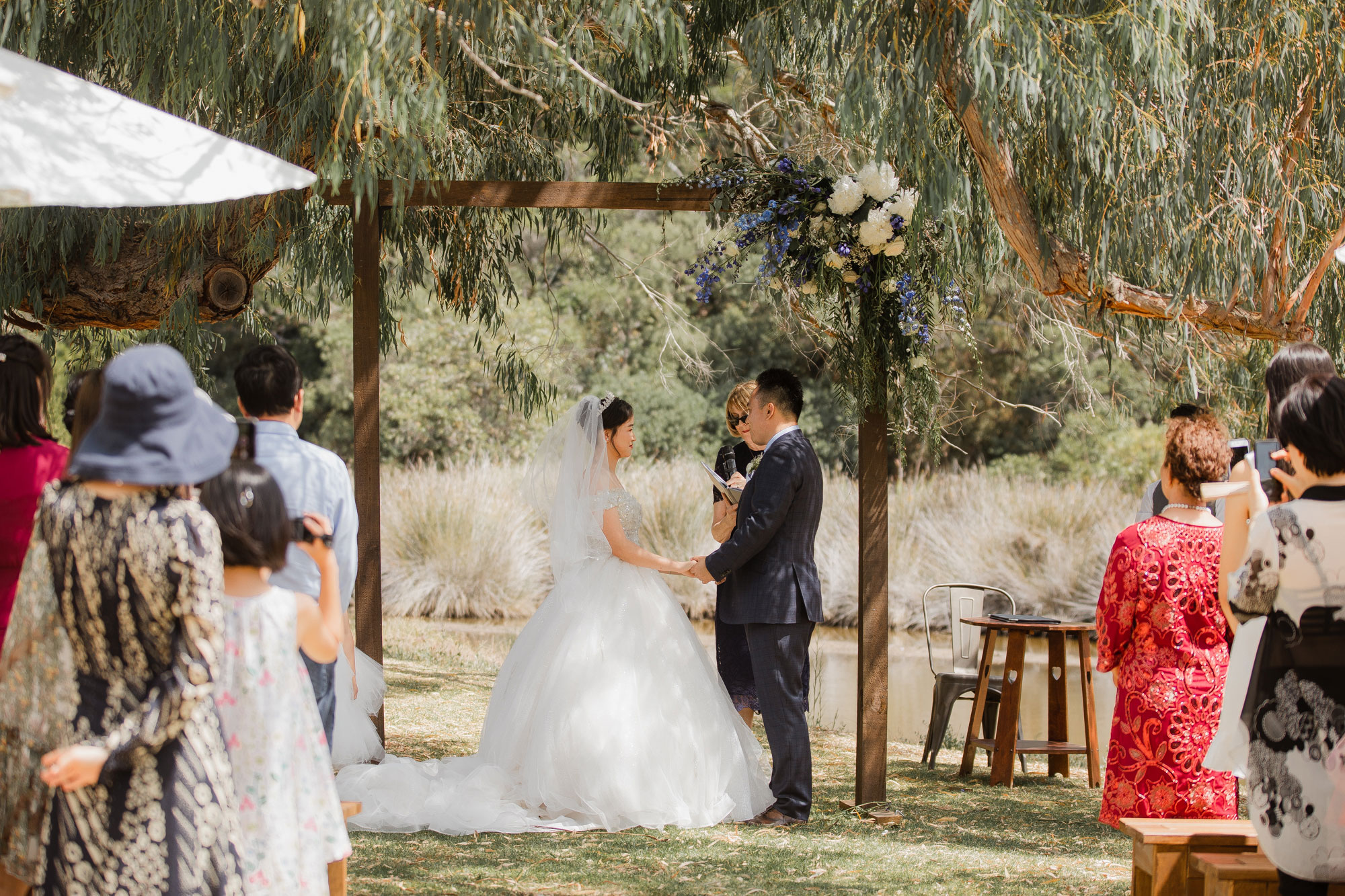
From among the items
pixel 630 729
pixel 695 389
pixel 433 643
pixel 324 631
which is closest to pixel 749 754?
pixel 630 729

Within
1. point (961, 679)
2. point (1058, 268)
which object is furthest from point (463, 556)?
point (1058, 268)

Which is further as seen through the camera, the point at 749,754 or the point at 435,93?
the point at 749,754

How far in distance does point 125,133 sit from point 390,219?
3.11 metres

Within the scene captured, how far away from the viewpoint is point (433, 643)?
11.5 meters

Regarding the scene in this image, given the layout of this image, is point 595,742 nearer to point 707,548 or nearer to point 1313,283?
point 1313,283

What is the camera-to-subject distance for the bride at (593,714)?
4.95m

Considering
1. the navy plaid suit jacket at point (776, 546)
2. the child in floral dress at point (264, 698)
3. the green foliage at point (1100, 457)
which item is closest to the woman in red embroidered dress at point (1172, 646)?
the navy plaid suit jacket at point (776, 546)

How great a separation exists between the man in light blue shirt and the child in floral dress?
0.52 metres

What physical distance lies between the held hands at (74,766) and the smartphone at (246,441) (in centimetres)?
84

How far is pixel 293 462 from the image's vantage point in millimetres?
3449

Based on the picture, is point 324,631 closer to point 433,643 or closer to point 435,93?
point 435,93

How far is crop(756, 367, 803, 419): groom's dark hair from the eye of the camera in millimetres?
5211

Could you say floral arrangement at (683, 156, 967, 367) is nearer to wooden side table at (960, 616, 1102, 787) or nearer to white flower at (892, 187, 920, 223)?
white flower at (892, 187, 920, 223)

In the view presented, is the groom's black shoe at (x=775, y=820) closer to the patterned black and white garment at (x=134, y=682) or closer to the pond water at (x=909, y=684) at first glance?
the pond water at (x=909, y=684)
